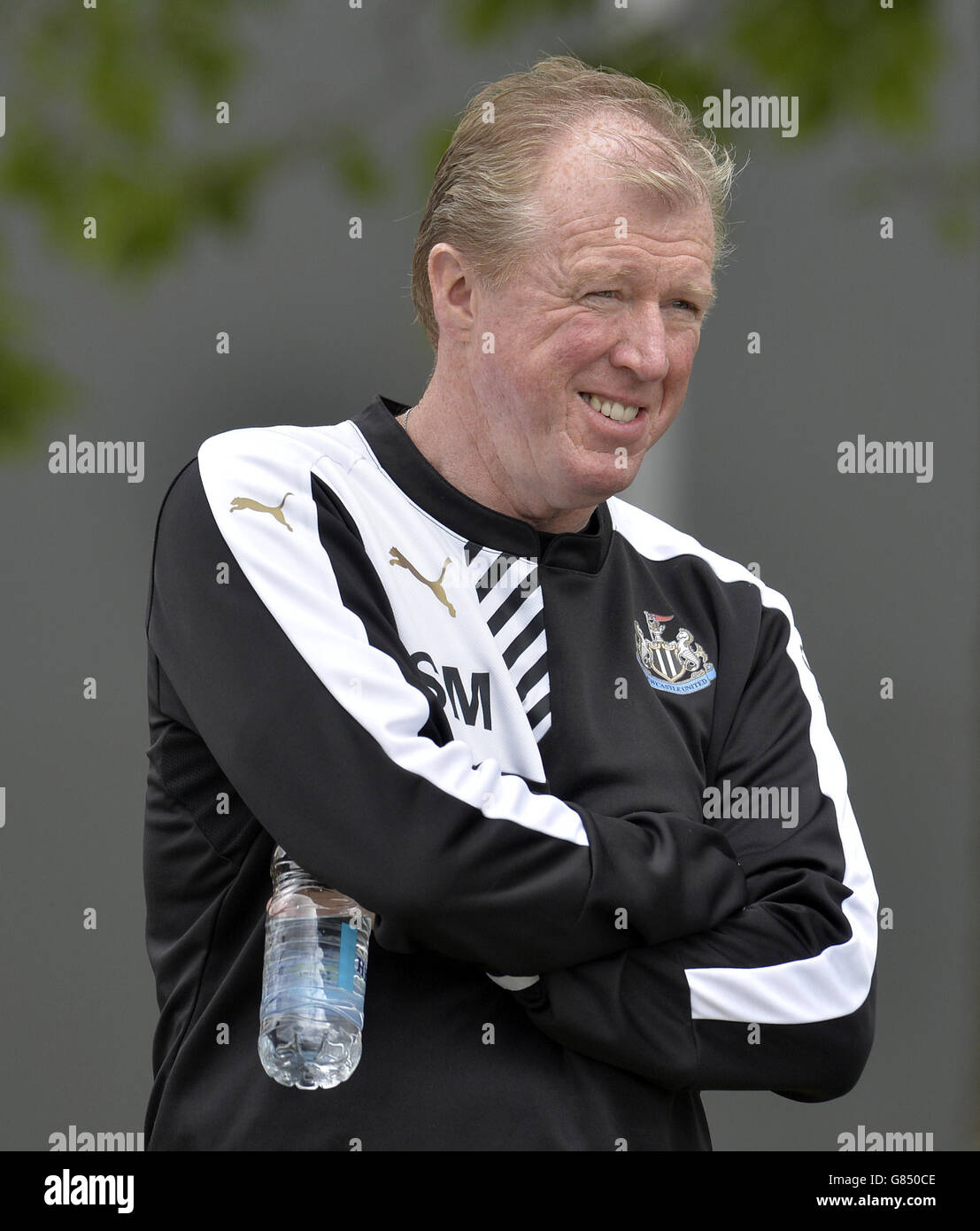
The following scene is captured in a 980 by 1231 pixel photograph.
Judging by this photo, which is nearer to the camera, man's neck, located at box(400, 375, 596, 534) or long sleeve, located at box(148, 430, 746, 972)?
long sleeve, located at box(148, 430, 746, 972)

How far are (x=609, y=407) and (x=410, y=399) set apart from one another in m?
1.95

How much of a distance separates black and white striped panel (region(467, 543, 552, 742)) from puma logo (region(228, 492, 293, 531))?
0.32 m

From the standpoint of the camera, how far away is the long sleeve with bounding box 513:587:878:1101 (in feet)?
7.23

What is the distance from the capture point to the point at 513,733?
7.70 feet
